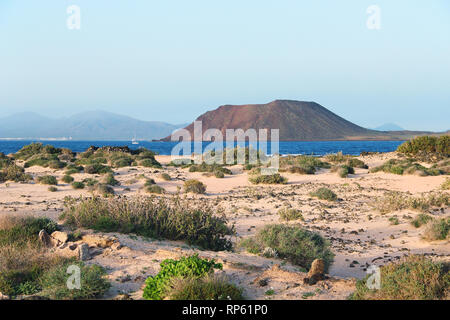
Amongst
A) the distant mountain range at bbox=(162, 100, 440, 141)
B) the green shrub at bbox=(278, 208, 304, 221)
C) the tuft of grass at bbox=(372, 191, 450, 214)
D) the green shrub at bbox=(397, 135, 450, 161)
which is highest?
the distant mountain range at bbox=(162, 100, 440, 141)

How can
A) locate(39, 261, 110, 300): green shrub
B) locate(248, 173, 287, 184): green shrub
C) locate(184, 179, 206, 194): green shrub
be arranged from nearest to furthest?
locate(39, 261, 110, 300): green shrub, locate(184, 179, 206, 194): green shrub, locate(248, 173, 287, 184): green shrub

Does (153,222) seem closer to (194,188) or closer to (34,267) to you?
(34,267)

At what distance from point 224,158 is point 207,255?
1008 inches

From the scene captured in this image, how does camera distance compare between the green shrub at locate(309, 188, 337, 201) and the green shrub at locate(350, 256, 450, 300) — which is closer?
the green shrub at locate(350, 256, 450, 300)

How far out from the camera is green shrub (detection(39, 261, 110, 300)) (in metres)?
5.21

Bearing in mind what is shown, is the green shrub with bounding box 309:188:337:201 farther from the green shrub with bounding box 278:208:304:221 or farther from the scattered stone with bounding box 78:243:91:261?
the scattered stone with bounding box 78:243:91:261

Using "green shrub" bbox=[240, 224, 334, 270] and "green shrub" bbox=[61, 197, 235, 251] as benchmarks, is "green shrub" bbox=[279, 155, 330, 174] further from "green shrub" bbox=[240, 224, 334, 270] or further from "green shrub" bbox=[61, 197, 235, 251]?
"green shrub" bbox=[240, 224, 334, 270]

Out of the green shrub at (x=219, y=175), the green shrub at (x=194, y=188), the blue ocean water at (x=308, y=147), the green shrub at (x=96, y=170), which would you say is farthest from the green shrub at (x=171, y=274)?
the blue ocean water at (x=308, y=147)

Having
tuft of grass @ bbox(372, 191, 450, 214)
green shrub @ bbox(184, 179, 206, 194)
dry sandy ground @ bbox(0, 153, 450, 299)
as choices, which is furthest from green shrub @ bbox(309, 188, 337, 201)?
green shrub @ bbox(184, 179, 206, 194)

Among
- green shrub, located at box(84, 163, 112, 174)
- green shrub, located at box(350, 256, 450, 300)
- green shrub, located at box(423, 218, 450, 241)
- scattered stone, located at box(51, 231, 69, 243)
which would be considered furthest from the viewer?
green shrub, located at box(84, 163, 112, 174)

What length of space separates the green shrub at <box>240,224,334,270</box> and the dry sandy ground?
13.9 inches

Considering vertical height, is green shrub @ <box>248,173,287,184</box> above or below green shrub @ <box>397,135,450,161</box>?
below
